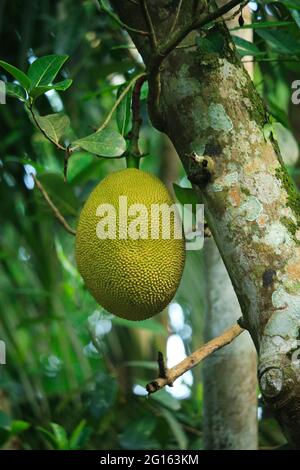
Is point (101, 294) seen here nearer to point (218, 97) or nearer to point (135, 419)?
point (218, 97)

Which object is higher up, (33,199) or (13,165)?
(13,165)

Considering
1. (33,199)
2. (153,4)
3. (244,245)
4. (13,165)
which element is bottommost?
(244,245)

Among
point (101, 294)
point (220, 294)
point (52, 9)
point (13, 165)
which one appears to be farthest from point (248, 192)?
point (52, 9)

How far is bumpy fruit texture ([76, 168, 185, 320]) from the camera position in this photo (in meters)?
0.95

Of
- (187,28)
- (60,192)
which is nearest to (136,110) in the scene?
(187,28)

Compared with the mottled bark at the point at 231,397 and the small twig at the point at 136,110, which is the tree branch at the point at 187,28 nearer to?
the small twig at the point at 136,110

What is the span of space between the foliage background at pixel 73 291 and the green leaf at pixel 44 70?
0.55 metres

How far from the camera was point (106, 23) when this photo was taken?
2.07 m

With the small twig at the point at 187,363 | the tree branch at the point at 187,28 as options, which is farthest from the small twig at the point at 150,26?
the small twig at the point at 187,363

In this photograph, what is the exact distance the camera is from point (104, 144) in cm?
94

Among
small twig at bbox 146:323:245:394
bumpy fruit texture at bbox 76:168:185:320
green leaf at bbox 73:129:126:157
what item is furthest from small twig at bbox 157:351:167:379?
green leaf at bbox 73:129:126:157

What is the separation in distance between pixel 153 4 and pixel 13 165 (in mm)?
992

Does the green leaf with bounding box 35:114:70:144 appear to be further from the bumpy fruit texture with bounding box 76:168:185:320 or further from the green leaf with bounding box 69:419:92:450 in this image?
the green leaf with bounding box 69:419:92:450

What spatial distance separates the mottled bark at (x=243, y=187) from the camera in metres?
0.77
